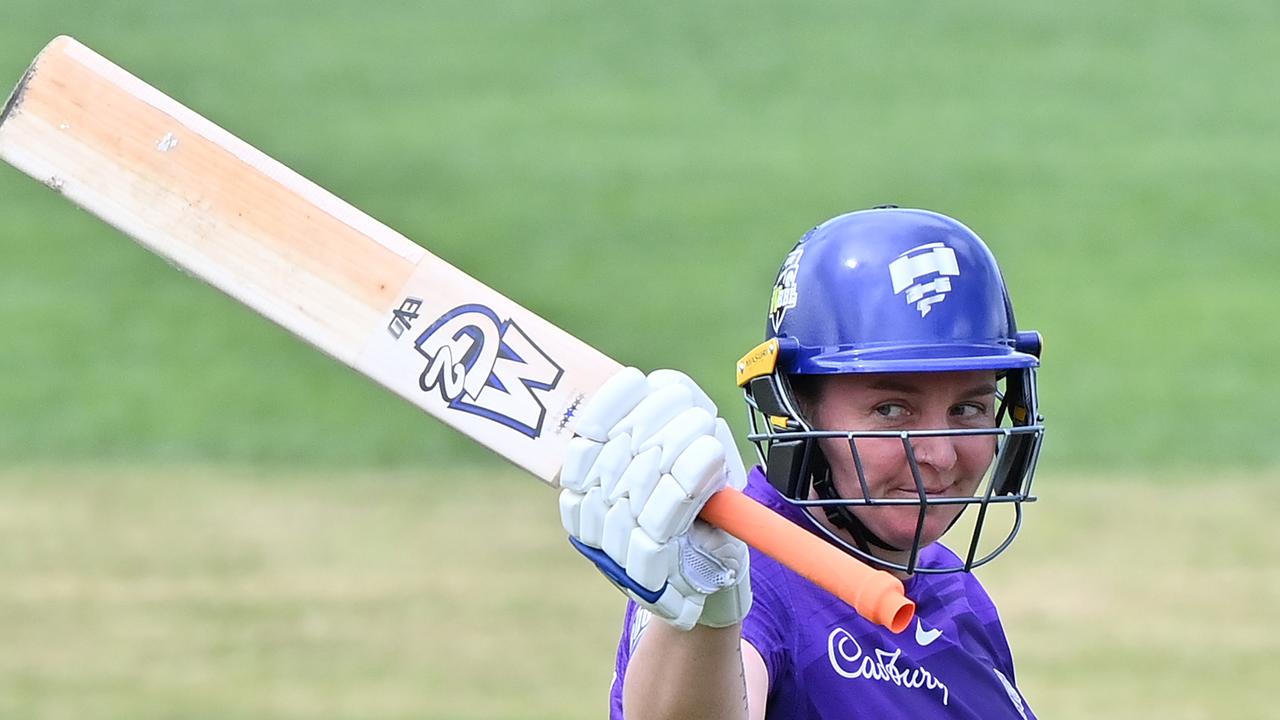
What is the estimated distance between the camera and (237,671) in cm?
665

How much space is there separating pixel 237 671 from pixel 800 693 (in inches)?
176

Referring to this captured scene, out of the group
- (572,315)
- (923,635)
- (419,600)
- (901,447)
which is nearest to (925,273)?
(901,447)

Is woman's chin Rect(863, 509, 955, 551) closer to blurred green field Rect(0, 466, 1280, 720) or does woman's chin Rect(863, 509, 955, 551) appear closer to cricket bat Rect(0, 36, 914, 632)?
cricket bat Rect(0, 36, 914, 632)

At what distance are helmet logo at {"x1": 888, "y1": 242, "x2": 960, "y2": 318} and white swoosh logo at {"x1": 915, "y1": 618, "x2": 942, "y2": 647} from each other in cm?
45

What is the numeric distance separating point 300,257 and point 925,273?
0.85 meters

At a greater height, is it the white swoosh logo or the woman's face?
the woman's face

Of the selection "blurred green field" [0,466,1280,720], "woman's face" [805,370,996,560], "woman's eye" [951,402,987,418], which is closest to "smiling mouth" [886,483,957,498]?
"woman's face" [805,370,996,560]

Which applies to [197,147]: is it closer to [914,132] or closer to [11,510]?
[11,510]

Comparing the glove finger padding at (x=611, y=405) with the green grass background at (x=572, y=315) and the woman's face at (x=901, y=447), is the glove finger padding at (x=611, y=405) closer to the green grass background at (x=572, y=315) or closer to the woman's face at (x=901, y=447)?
the woman's face at (x=901, y=447)

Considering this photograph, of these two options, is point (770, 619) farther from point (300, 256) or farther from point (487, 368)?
point (300, 256)

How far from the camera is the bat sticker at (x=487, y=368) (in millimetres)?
2543

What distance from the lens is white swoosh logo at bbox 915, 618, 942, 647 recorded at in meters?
2.73

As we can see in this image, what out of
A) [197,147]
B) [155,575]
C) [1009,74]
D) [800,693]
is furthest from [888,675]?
[1009,74]

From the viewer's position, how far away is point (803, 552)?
2.23m
